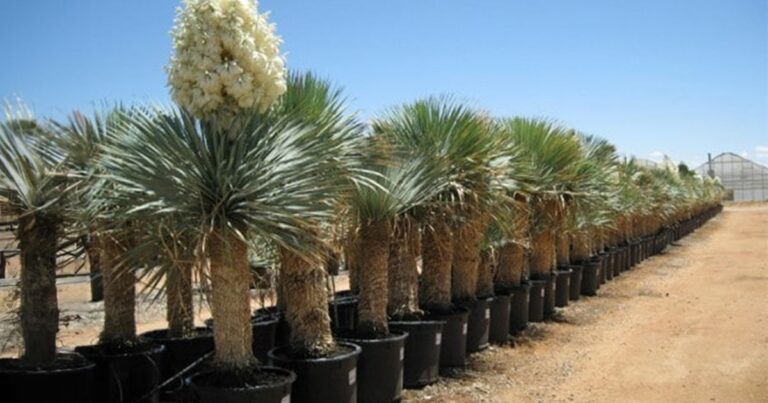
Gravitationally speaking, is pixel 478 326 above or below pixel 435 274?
below

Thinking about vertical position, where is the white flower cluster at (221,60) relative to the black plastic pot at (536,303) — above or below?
above

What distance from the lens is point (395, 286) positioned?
288 inches

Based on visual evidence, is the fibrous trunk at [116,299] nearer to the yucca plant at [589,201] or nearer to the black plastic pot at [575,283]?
the yucca plant at [589,201]

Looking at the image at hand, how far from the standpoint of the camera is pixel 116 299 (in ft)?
18.5

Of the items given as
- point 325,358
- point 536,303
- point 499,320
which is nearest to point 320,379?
point 325,358

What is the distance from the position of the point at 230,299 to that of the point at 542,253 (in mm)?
8381

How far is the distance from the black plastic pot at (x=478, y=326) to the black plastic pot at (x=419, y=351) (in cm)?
164

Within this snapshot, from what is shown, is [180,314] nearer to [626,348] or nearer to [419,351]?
[419,351]

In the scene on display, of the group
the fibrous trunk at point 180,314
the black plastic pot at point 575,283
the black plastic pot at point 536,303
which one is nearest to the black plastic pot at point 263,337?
the fibrous trunk at point 180,314

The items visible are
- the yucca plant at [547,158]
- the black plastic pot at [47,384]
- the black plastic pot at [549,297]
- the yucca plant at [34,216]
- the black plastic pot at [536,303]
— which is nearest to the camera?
the black plastic pot at [47,384]

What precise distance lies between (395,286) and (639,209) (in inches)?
604

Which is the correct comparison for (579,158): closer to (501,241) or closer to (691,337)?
(501,241)

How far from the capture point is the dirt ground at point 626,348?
270 inches

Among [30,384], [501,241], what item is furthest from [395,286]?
[30,384]
